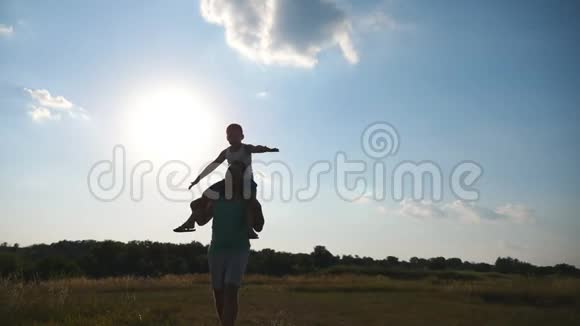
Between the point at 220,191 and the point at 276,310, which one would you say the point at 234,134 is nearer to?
the point at 220,191

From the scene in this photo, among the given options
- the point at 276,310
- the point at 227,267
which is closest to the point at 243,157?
the point at 227,267

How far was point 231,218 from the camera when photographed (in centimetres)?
565

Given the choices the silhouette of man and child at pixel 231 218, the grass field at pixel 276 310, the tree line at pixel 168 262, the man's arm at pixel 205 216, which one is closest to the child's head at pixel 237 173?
the silhouette of man and child at pixel 231 218

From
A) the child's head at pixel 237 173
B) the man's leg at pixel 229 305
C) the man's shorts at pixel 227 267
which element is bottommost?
the man's leg at pixel 229 305

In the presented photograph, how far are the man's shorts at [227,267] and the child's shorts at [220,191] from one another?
0.70 m

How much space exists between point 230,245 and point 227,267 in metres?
0.26

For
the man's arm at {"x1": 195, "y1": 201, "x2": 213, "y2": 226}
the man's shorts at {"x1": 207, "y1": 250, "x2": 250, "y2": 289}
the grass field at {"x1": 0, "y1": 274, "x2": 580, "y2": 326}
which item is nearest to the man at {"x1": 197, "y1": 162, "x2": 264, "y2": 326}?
the man's shorts at {"x1": 207, "y1": 250, "x2": 250, "y2": 289}

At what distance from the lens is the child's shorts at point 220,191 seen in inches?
227

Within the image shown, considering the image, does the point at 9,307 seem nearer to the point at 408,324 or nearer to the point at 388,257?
the point at 408,324

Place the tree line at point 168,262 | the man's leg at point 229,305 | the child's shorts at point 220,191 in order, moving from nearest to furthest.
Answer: the man's leg at point 229,305 < the child's shorts at point 220,191 < the tree line at point 168,262

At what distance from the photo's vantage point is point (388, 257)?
100438 millimetres

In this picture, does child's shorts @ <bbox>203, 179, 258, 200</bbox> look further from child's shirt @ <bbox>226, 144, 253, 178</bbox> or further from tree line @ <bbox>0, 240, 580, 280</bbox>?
tree line @ <bbox>0, 240, 580, 280</bbox>

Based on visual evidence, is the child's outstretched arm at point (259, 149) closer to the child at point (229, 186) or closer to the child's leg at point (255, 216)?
the child at point (229, 186)

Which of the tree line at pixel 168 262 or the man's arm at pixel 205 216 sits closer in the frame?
the man's arm at pixel 205 216
